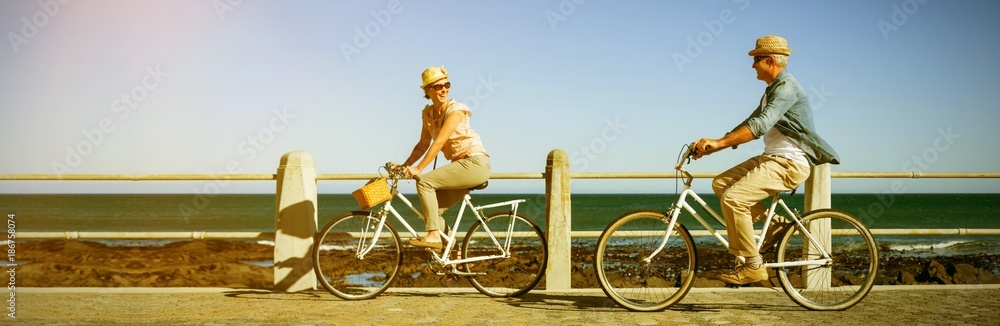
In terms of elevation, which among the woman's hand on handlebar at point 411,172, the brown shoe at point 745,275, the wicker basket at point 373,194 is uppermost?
the woman's hand on handlebar at point 411,172

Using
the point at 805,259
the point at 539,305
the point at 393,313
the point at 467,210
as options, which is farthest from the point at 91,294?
the point at 805,259

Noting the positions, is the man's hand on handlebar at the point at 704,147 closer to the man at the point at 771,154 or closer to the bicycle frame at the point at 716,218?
the man at the point at 771,154

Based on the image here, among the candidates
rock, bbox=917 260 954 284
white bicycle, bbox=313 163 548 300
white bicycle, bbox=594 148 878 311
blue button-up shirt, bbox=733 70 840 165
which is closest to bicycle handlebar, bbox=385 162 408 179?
white bicycle, bbox=313 163 548 300

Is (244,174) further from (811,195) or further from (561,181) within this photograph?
(811,195)

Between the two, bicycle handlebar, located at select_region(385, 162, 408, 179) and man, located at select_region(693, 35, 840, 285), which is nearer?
man, located at select_region(693, 35, 840, 285)

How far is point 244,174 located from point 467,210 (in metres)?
1.80

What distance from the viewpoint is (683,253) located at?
4.83 m

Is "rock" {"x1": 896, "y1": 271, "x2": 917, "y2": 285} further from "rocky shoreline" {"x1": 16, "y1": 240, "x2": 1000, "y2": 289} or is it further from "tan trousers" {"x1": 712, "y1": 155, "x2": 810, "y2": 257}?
A: "tan trousers" {"x1": 712, "y1": 155, "x2": 810, "y2": 257}

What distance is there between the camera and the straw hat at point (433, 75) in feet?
17.7

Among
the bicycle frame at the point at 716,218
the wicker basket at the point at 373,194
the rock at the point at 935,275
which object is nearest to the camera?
the bicycle frame at the point at 716,218

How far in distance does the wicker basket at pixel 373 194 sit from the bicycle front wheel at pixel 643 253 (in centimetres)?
149

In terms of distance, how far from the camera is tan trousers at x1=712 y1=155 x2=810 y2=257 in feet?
15.6

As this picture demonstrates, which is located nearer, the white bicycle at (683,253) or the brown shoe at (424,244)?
the white bicycle at (683,253)

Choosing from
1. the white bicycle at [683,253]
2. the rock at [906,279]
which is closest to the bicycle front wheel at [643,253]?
the white bicycle at [683,253]
